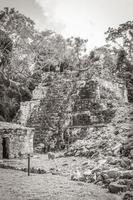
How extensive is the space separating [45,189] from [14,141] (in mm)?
9936

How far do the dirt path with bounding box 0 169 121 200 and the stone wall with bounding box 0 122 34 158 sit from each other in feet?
22.3

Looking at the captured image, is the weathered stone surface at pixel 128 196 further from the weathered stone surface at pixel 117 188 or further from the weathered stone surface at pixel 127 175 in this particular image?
the weathered stone surface at pixel 127 175

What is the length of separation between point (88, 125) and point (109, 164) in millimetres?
9308

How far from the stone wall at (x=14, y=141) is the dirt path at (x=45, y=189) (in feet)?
22.3

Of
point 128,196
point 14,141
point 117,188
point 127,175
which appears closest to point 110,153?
point 127,175

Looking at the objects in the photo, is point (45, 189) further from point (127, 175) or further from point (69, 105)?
point (69, 105)

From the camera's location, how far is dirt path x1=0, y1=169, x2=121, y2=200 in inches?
331

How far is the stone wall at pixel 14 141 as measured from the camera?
18594 mm

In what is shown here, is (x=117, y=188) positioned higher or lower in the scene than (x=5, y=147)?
lower

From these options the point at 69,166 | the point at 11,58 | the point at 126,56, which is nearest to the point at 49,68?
the point at 11,58

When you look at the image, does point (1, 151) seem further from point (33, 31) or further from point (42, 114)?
point (33, 31)

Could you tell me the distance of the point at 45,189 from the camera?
946 centimetres

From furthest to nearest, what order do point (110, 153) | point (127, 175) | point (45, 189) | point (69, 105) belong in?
point (69, 105)
point (110, 153)
point (127, 175)
point (45, 189)

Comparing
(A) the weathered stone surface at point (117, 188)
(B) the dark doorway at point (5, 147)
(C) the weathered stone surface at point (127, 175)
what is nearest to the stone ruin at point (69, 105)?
(B) the dark doorway at point (5, 147)
